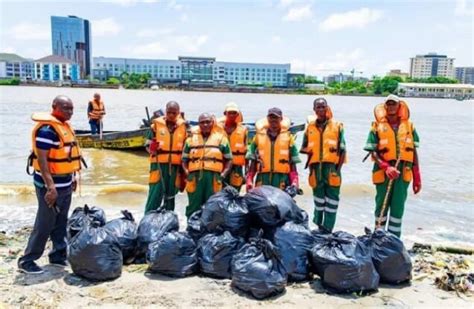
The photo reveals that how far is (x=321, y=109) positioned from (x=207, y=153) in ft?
4.46

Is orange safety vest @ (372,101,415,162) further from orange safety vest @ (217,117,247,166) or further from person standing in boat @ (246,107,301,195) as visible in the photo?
orange safety vest @ (217,117,247,166)

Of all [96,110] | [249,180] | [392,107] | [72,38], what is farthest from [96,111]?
[72,38]

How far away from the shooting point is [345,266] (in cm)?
407

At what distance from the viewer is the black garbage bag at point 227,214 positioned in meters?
4.48

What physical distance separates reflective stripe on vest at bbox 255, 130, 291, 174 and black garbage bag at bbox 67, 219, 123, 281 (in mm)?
1800

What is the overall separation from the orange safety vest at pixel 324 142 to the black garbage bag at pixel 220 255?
1504 millimetres

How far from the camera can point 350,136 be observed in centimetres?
2378

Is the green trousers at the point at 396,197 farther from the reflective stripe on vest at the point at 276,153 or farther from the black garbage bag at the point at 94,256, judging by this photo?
the black garbage bag at the point at 94,256

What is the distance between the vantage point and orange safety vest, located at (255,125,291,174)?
16.7 feet

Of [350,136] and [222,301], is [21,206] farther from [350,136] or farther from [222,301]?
[350,136]

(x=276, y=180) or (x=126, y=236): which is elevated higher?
(x=276, y=180)

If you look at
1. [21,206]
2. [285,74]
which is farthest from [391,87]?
[21,206]

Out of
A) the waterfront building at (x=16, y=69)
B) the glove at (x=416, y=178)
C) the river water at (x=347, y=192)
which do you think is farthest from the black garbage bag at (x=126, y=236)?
the waterfront building at (x=16, y=69)

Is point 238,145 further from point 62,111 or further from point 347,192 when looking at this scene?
point 347,192
